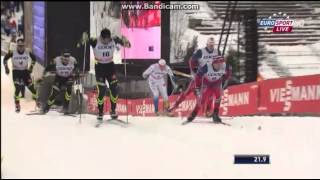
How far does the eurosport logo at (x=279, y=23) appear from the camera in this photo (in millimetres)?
2250

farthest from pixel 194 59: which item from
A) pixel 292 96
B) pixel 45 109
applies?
pixel 45 109

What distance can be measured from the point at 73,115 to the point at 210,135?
24.1 inches

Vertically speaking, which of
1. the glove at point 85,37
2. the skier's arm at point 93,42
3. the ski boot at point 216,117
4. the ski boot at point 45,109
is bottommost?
the ski boot at point 216,117

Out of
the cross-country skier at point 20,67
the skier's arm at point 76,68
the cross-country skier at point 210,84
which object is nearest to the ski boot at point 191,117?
the cross-country skier at point 210,84

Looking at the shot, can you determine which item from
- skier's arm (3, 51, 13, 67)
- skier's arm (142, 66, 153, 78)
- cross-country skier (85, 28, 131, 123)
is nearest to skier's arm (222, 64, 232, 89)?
skier's arm (142, 66, 153, 78)

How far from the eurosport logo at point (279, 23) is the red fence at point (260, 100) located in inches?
8.8

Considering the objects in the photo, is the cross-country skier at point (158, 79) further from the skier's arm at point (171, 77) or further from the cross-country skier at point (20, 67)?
the cross-country skier at point (20, 67)

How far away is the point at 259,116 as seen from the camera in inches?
90.7

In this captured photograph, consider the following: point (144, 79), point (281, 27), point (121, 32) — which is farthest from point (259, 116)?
point (121, 32)

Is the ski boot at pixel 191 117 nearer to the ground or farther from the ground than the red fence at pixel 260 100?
nearer to the ground

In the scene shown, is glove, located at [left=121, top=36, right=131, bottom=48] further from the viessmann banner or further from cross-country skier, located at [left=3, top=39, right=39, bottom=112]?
the viessmann banner

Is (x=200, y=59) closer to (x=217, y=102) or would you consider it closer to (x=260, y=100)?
(x=217, y=102)

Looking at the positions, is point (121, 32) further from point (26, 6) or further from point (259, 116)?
point (259, 116)

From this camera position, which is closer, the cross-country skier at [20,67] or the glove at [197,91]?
the cross-country skier at [20,67]
